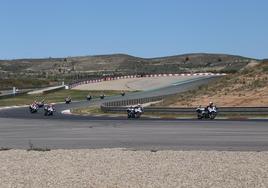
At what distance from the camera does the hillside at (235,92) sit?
53.1m

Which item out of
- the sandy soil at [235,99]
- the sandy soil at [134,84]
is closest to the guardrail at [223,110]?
the sandy soil at [235,99]

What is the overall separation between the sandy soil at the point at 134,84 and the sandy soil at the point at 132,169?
93739 mm

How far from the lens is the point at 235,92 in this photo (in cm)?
5812

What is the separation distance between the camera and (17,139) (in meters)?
25.2

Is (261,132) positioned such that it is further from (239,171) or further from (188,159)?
(239,171)

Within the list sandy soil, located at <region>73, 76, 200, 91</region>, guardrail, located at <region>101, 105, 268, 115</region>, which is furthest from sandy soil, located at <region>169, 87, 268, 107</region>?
sandy soil, located at <region>73, 76, 200, 91</region>

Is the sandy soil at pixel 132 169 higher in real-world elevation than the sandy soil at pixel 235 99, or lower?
lower

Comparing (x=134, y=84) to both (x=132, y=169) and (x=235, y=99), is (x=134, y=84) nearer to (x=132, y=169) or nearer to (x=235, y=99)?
(x=235, y=99)

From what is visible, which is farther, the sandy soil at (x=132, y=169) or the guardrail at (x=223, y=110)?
the guardrail at (x=223, y=110)

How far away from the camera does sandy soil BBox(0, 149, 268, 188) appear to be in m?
12.2

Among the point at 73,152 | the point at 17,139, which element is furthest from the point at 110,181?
the point at 17,139

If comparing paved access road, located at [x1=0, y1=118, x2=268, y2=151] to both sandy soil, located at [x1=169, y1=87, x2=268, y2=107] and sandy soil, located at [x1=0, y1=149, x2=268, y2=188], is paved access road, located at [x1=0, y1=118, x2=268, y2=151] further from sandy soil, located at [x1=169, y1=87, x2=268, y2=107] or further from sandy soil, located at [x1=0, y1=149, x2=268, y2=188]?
sandy soil, located at [x1=169, y1=87, x2=268, y2=107]

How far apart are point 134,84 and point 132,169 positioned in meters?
107

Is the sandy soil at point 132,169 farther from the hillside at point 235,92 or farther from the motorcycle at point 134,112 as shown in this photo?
the hillside at point 235,92
